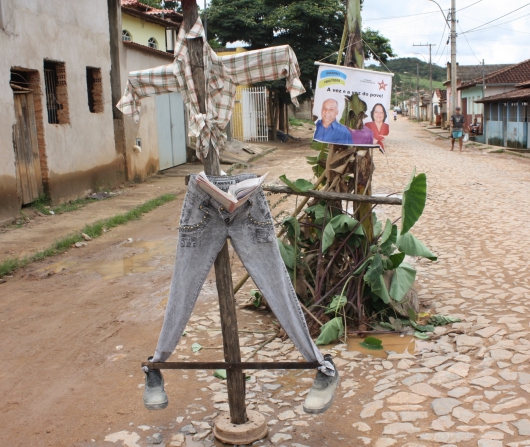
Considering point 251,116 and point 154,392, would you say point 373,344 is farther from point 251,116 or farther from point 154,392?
point 251,116

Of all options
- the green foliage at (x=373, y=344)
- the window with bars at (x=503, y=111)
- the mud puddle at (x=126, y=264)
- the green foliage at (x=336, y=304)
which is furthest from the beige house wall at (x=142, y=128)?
the window with bars at (x=503, y=111)

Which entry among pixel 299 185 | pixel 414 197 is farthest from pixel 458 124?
pixel 414 197

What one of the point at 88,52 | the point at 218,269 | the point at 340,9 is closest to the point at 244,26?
the point at 340,9

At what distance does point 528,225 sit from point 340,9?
68.5 feet

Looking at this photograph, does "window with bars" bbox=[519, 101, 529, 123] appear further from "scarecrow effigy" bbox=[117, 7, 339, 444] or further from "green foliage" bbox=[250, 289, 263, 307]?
"scarecrow effigy" bbox=[117, 7, 339, 444]

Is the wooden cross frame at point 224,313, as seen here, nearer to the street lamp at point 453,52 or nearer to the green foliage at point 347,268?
the green foliage at point 347,268

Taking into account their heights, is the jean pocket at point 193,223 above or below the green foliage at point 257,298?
above

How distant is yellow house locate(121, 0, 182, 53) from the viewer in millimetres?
19991

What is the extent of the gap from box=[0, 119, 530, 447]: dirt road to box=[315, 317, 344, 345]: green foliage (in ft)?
0.32

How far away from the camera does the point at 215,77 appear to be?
3.30 metres

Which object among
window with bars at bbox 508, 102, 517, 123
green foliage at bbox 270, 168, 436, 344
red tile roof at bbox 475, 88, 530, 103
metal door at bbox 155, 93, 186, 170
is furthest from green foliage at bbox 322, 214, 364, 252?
window with bars at bbox 508, 102, 517, 123

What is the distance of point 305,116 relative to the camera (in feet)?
159

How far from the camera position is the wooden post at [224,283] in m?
3.19

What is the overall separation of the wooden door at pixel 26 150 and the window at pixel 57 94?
3.23ft
